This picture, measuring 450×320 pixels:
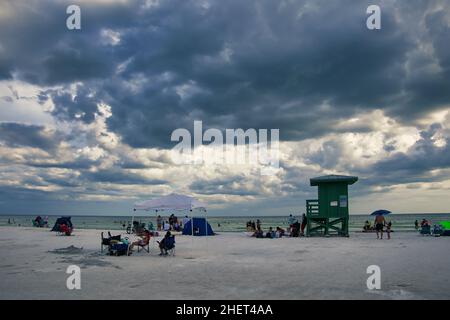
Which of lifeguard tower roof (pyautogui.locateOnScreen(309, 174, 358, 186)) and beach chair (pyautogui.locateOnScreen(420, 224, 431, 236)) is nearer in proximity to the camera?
lifeguard tower roof (pyautogui.locateOnScreen(309, 174, 358, 186))

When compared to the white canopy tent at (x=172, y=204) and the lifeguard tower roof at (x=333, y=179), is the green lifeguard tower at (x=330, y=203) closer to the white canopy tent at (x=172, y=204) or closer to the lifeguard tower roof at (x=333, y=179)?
the lifeguard tower roof at (x=333, y=179)

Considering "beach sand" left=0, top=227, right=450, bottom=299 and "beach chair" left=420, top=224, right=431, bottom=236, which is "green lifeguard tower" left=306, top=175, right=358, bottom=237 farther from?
"beach sand" left=0, top=227, right=450, bottom=299

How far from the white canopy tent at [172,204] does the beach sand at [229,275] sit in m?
2.77

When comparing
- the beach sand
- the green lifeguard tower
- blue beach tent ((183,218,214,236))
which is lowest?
blue beach tent ((183,218,214,236))

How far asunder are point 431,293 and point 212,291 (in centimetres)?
480

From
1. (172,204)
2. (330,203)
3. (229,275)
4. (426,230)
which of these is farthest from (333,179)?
(229,275)

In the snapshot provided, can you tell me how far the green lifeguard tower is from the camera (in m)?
25.4

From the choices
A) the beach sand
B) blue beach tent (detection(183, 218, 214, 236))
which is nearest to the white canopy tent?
the beach sand

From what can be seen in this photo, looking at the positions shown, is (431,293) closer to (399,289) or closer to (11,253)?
(399,289)

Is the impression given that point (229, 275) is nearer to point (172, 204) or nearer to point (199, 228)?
point (172, 204)

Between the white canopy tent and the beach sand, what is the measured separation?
9.10 feet
